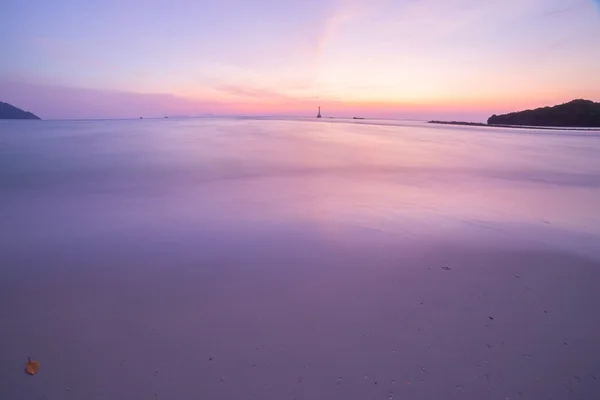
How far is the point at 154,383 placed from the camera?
2.16 metres

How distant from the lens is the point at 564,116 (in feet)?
227

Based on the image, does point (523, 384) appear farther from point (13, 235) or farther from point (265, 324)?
point (13, 235)

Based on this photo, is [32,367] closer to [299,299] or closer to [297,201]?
[299,299]

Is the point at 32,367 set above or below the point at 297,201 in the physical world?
below

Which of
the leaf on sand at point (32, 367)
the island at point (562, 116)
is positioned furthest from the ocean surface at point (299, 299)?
the island at point (562, 116)

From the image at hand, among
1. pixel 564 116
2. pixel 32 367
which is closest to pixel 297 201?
pixel 32 367

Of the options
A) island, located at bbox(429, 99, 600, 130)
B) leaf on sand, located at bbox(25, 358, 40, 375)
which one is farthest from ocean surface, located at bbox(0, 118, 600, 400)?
island, located at bbox(429, 99, 600, 130)

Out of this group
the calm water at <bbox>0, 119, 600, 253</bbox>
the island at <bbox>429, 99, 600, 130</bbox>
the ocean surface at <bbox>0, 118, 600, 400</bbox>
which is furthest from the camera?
the island at <bbox>429, 99, 600, 130</bbox>

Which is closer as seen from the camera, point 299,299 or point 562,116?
point 299,299

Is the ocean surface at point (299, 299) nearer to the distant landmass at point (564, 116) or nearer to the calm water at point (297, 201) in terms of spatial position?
the calm water at point (297, 201)

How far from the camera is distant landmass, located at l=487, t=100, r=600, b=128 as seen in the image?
64.1 metres

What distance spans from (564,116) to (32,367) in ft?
309

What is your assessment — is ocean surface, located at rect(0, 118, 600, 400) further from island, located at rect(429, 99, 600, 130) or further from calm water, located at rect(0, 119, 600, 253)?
island, located at rect(429, 99, 600, 130)

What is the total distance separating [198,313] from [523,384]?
106 inches
